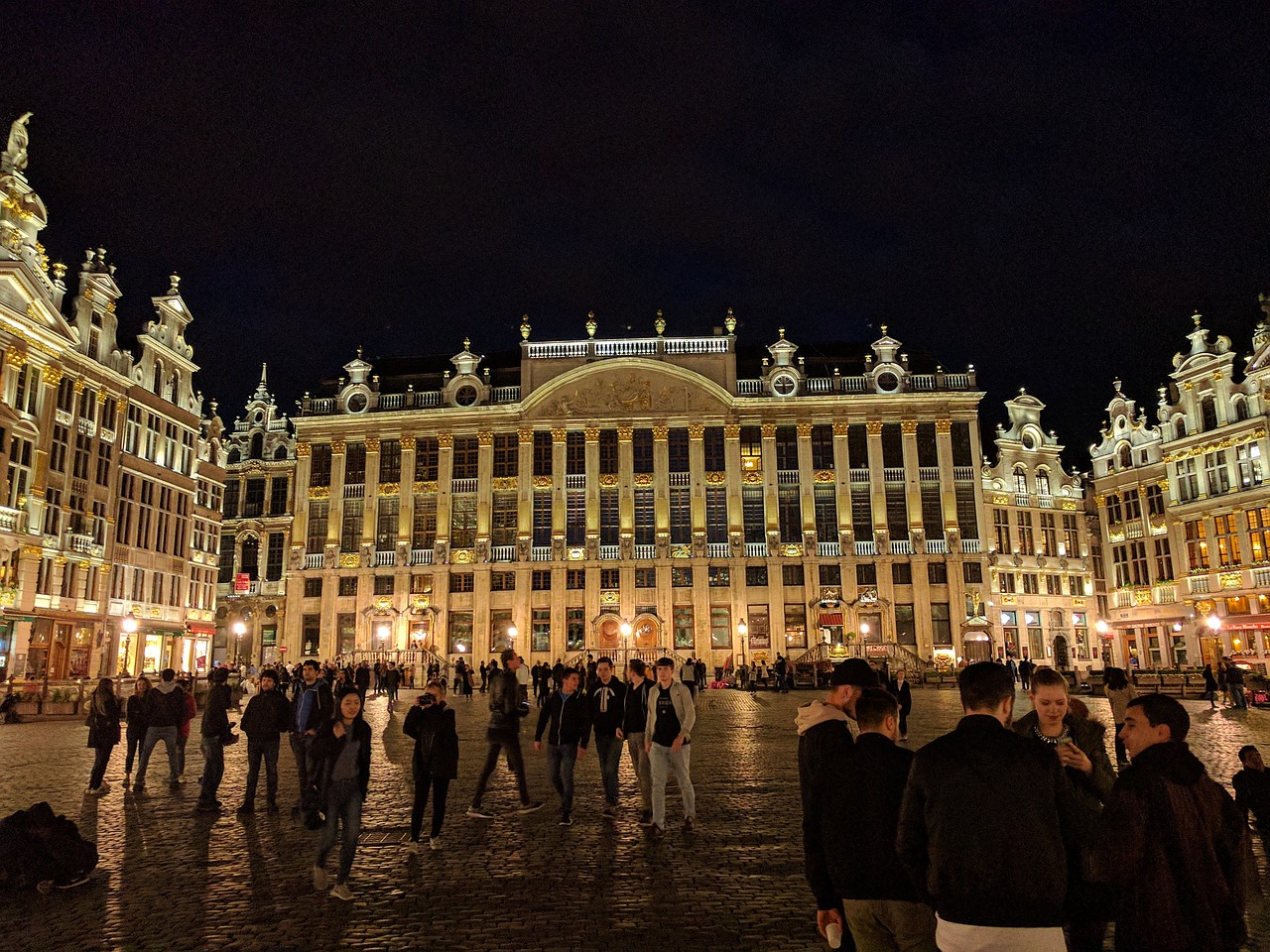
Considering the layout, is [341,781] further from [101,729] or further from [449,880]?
[101,729]

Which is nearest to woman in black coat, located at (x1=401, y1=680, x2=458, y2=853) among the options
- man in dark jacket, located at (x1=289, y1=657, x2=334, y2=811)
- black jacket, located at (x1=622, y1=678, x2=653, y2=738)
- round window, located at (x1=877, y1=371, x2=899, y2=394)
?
man in dark jacket, located at (x1=289, y1=657, x2=334, y2=811)

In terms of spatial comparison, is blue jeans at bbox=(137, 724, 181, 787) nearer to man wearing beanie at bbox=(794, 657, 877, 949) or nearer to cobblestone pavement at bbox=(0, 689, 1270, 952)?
cobblestone pavement at bbox=(0, 689, 1270, 952)

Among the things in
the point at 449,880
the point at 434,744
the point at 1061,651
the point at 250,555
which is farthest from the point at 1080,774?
the point at 250,555

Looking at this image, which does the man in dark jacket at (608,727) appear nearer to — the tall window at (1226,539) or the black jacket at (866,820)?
the black jacket at (866,820)

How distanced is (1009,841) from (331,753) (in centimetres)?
631

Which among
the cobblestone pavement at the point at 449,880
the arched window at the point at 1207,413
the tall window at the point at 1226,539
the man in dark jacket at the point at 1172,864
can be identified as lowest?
the cobblestone pavement at the point at 449,880

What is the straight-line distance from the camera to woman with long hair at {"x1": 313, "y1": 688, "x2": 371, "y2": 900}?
831 cm

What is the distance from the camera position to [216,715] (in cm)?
1294

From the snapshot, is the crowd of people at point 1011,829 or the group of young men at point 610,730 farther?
the group of young men at point 610,730

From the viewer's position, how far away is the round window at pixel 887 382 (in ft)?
193

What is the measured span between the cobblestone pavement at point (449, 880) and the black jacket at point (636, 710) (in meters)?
1.11

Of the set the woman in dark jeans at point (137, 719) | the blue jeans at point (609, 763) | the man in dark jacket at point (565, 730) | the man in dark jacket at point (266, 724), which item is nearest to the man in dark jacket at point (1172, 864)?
the man in dark jacket at point (565, 730)

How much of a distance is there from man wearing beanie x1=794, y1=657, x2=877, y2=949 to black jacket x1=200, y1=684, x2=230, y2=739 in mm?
9986

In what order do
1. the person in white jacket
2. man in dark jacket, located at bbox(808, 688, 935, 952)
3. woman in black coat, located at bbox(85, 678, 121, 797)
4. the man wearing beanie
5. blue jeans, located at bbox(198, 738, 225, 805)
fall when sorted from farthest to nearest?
woman in black coat, located at bbox(85, 678, 121, 797), blue jeans, located at bbox(198, 738, 225, 805), the person in white jacket, the man wearing beanie, man in dark jacket, located at bbox(808, 688, 935, 952)
